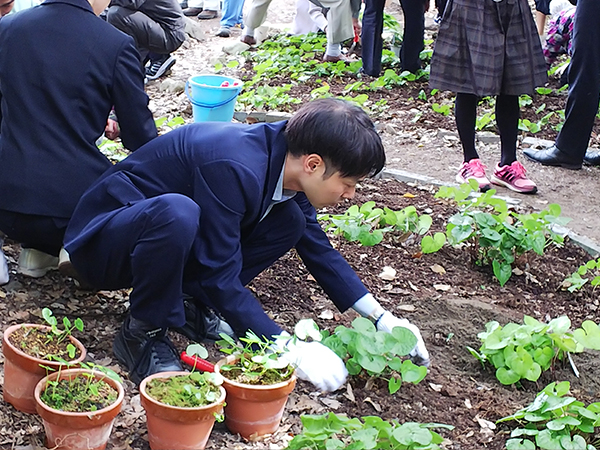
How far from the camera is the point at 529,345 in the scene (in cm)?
230

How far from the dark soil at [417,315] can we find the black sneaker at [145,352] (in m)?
0.07

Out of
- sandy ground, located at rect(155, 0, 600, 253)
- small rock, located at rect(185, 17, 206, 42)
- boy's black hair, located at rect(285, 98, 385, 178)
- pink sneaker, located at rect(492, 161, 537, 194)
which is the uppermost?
boy's black hair, located at rect(285, 98, 385, 178)

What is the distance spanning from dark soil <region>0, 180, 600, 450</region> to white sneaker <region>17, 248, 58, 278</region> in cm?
3

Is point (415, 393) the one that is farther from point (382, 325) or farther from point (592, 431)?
point (592, 431)

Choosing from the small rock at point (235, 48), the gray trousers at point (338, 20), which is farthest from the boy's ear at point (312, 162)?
the small rock at point (235, 48)

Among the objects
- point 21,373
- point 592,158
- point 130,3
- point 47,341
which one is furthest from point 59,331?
point 130,3

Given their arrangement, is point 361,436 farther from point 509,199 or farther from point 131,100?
point 509,199

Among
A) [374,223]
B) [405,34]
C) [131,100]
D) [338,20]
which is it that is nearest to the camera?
[131,100]

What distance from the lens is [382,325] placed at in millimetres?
2393

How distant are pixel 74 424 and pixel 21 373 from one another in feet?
0.94

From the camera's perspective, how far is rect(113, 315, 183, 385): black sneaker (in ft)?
7.10

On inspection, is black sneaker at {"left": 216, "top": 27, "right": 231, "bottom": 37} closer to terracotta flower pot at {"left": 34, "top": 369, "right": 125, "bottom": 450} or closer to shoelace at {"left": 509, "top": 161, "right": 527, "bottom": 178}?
shoelace at {"left": 509, "top": 161, "right": 527, "bottom": 178}

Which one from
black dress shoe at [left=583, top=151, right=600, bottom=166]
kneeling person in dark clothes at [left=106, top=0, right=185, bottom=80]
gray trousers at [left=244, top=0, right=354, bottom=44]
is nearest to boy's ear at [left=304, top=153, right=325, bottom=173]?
black dress shoe at [left=583, top=151, right=600, bottom=166]

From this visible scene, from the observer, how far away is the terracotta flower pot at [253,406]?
6.04 feet
